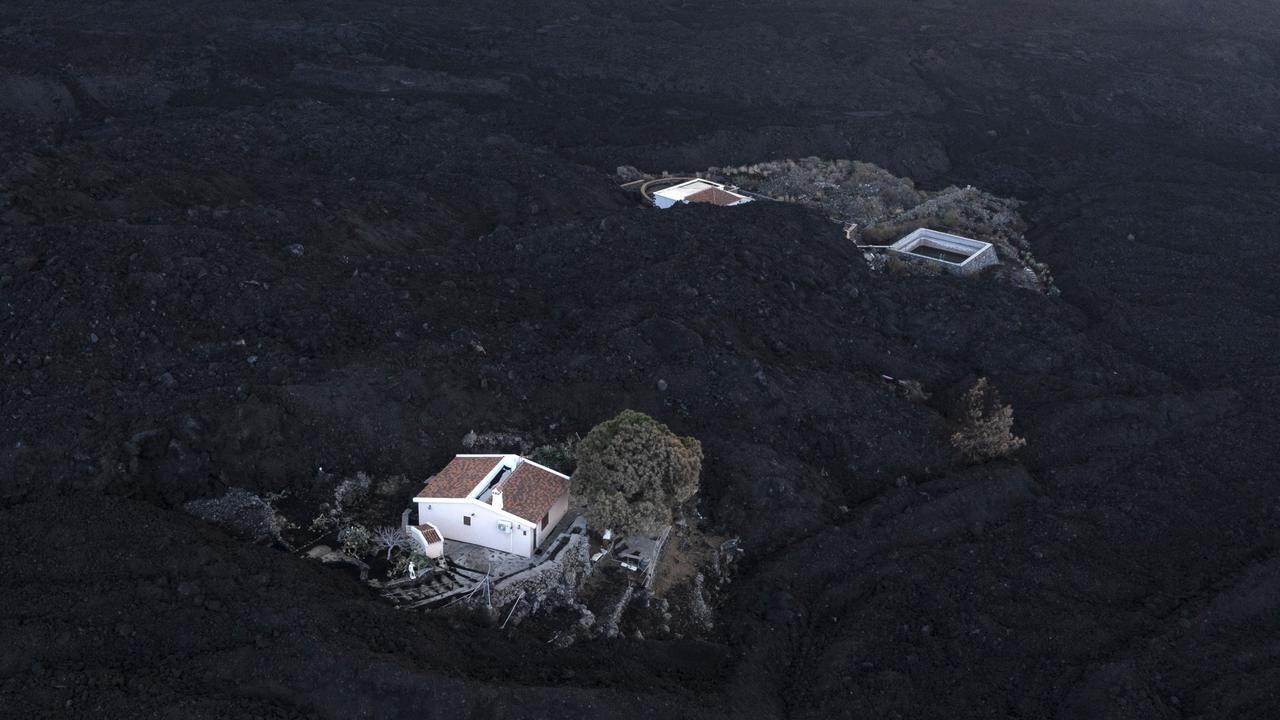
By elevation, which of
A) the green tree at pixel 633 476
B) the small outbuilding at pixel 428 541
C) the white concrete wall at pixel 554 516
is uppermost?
the green tree at pixel 633 476

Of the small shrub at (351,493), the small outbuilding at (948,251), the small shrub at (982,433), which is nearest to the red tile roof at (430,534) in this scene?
the small shrub at (351,493)

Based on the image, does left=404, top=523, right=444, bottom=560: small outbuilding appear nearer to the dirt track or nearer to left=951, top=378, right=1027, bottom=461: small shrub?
the dirt track

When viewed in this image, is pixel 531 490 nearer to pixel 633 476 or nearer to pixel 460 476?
pixel 460 476

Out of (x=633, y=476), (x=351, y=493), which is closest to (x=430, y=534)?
(x=351, y=493)

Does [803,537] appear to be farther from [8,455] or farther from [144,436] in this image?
[8,455]

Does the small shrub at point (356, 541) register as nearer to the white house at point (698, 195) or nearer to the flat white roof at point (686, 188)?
the white house at point (698, 195)
